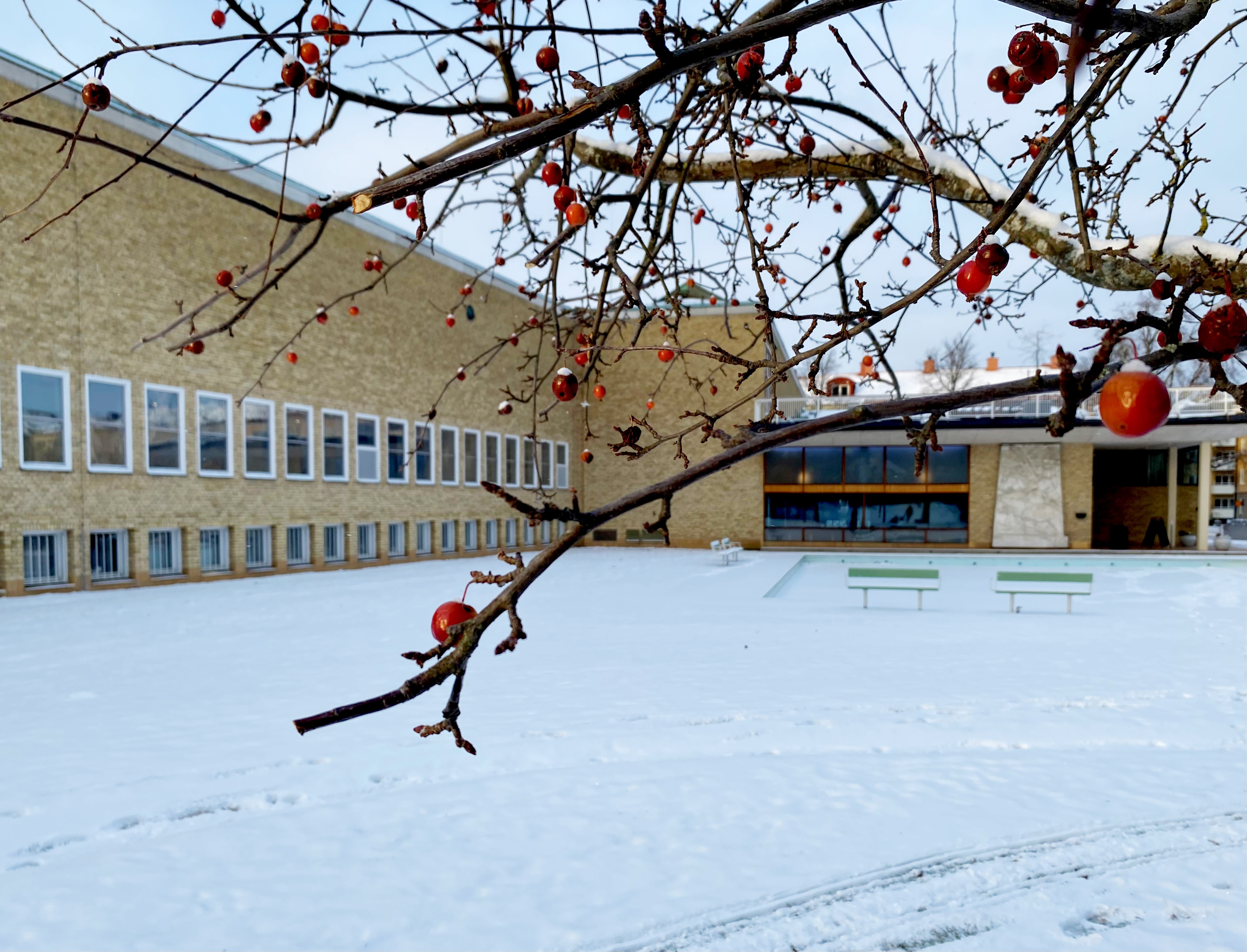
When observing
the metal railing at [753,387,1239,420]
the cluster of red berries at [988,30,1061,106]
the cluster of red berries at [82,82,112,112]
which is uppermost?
the metal railing at [753,387,1239,420]

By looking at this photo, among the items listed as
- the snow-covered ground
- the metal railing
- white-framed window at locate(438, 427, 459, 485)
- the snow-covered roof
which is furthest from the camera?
white-framed window at locate(438, 427, 459, 485)

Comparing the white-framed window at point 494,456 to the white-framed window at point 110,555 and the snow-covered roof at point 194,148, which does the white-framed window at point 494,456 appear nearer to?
the snow-covered roof at point 194,148

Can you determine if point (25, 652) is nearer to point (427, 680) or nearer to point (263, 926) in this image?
point (263, 926)

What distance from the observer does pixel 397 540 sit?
2006 cm

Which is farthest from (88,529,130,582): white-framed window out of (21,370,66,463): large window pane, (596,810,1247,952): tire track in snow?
(596,810,1247,952): tire track in snow

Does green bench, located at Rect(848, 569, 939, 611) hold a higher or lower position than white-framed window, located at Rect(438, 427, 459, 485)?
lower

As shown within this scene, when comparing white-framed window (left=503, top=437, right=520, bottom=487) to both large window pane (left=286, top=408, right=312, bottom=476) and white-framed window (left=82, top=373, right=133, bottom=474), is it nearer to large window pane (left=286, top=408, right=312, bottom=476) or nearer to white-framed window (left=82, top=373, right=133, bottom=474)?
large window pane (left=286, top=408, right=312, bottom=476)

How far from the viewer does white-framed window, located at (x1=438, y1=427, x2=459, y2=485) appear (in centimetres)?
2170

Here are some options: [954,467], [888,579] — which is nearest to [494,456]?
[888,579]

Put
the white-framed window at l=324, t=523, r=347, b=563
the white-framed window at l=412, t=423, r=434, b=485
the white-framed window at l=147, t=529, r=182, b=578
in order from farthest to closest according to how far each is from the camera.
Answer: the white-framed window at l=412, t=423, r=434, b=485 → the white-framed window at l=324, t=523, r=347, b=563 → the white-framed window at l=147, t=529, r=182, b=578

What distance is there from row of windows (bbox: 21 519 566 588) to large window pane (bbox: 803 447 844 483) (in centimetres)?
837

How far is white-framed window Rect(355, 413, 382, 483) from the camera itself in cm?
1859

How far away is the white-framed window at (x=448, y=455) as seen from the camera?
21703 mm

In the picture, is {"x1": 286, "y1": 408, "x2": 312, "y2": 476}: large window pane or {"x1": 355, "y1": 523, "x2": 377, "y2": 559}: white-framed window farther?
{"x1": 355, "y1": 523, "x2": 377, "y2": 559}: white-framed window
